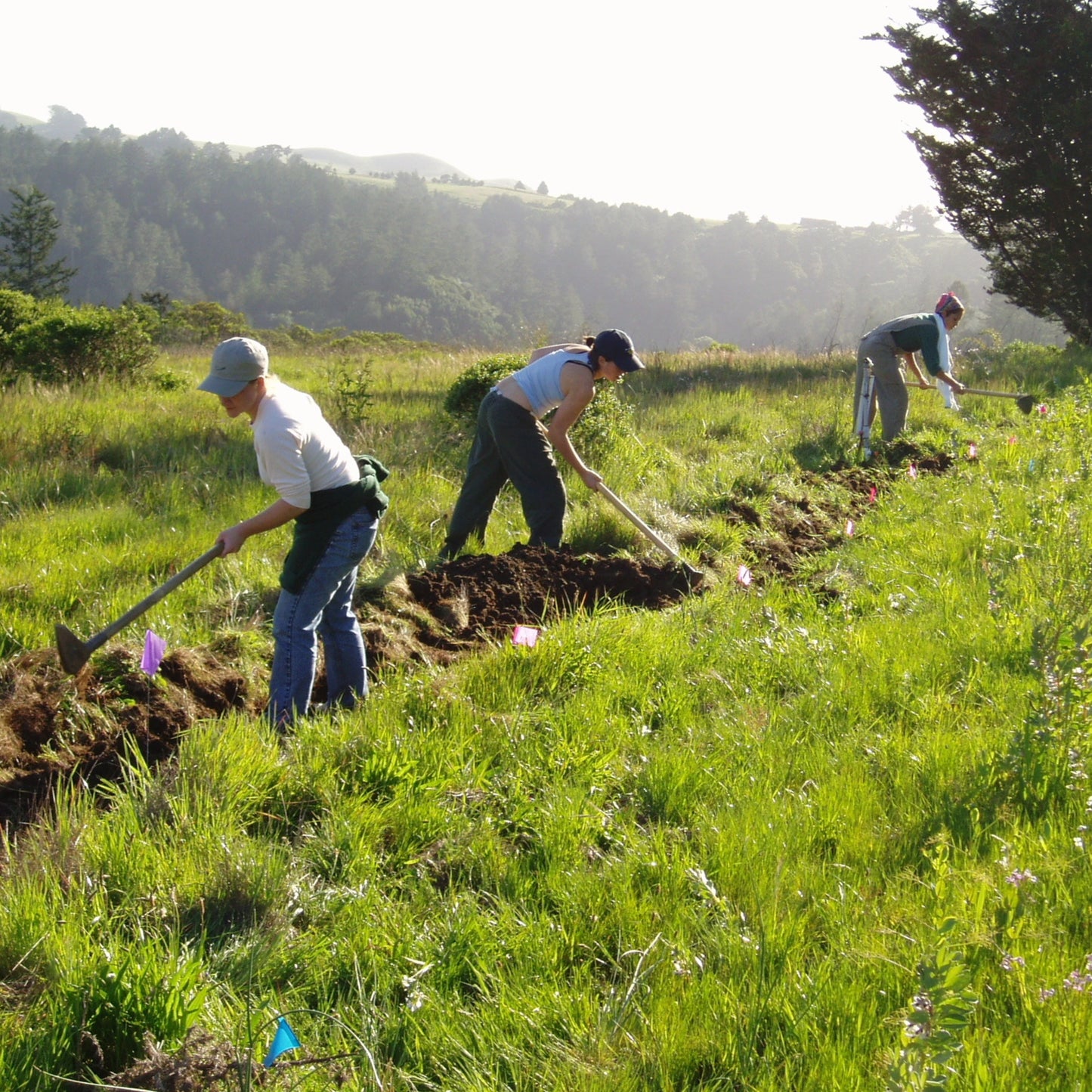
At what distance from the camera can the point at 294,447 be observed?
366cm

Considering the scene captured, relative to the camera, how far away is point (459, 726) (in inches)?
144

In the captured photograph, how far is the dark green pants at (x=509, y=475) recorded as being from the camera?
19.9 ft

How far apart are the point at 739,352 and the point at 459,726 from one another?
1667cm

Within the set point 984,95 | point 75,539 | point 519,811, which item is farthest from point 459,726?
point 984,95

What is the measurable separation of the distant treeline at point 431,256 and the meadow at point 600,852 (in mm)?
95614

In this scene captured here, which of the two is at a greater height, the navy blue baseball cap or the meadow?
the navy blue baseball cap

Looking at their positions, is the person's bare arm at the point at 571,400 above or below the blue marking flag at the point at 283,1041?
above

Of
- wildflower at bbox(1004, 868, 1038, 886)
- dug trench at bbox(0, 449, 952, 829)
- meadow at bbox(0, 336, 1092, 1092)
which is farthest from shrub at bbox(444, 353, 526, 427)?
wildflower at bbox(1004, 868, 1038, 886)

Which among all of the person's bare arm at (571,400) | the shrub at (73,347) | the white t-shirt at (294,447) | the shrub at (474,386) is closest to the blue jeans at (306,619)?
the white t-shirt at (294,447)

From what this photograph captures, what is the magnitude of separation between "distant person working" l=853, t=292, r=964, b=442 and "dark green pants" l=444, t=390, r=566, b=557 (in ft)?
16.3

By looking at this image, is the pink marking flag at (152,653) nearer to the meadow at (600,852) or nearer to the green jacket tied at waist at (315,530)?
the meadow at (600,852)

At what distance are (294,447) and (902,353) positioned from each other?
7902mm

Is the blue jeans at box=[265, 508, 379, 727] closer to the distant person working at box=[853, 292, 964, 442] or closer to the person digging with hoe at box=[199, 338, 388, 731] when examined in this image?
the person digging with hoe at box=[199, 338, 388, 731]

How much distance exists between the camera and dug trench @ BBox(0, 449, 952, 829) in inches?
152
